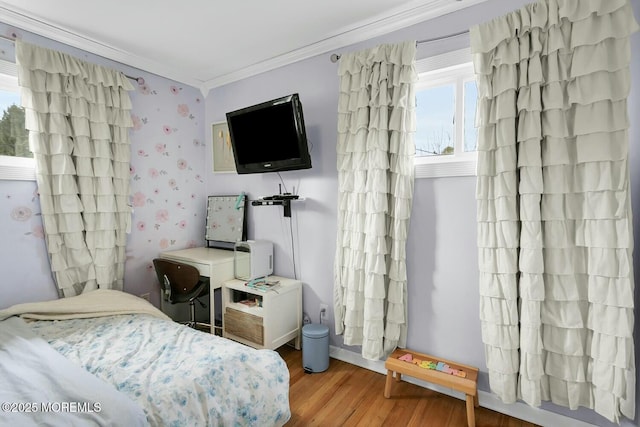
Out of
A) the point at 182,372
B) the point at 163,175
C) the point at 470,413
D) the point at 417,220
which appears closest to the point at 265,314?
the point at 182,372

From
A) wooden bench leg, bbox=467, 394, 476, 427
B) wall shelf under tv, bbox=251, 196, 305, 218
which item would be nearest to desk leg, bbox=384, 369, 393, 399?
wooden bench leg, bbox=467, 394, 476, 427

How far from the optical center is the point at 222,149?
3.24 m

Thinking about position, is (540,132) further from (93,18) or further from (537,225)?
(93,18)

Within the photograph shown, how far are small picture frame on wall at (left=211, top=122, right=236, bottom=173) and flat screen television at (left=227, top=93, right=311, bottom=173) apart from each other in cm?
40

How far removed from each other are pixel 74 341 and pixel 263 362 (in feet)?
3.47

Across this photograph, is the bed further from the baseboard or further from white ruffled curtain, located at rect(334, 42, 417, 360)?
the baseboard

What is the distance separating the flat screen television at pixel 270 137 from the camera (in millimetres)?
2375

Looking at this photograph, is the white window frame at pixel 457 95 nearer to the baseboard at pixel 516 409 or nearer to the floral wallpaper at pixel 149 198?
the baseboard at pixel 516 409

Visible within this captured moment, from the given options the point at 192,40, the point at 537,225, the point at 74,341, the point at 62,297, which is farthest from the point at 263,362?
the point at 192,40

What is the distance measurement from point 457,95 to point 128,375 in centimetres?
242

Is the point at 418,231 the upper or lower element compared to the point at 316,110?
lower

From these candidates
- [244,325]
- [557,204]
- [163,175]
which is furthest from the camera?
[163,175]

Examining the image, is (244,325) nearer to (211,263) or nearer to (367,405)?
(211,263)

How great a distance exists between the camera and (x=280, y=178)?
2.85 m
